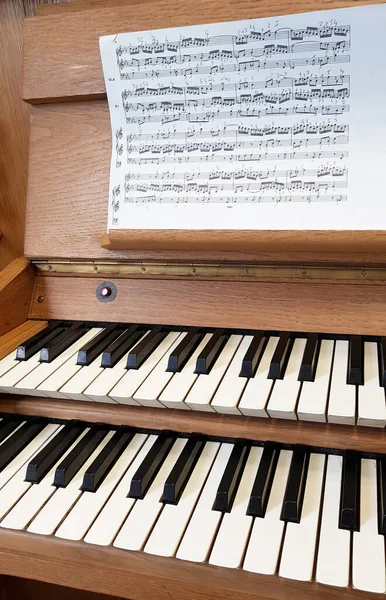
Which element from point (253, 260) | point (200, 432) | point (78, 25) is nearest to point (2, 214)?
point (78, 25)

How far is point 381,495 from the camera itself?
3.16ft

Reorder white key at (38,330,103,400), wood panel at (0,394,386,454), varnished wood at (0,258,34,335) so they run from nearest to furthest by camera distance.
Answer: wood panel at (0,394,386,454), white key at (38,330,103,400), varnished wood at (0,258,34,335)

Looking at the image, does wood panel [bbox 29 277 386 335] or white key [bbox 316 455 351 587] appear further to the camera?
wood panel [bbox 29 277 386 335]

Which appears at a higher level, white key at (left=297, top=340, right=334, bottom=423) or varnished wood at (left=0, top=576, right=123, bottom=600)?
white key at (left=297, top=340, right=334, bottom=423)

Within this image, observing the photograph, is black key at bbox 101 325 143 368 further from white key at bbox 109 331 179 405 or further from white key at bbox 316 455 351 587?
white key at bbox 316 455 351 587

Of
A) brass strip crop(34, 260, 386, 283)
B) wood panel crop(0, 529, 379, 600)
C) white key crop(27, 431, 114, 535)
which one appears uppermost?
brass strip crop(34, 260, 386, 283)

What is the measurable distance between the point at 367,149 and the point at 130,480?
0.79 metres

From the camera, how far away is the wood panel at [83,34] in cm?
117

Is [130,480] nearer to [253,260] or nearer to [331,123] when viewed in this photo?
[253,260]

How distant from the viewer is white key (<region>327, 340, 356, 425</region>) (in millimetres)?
973

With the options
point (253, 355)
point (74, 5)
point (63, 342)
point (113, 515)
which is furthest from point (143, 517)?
point (74, 5)

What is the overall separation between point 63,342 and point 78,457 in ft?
0.94

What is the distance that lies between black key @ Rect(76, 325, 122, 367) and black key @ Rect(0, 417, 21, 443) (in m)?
0.22

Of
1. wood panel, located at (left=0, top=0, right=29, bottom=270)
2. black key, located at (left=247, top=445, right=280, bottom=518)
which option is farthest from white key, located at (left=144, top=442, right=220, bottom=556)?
wood panel, located at (left=0, top=0, right=29, bottom=270)
